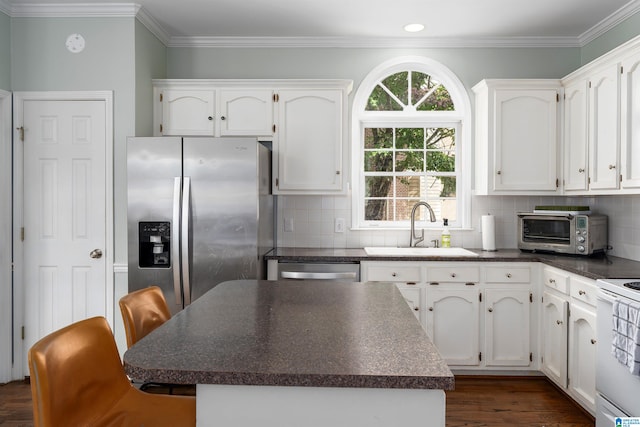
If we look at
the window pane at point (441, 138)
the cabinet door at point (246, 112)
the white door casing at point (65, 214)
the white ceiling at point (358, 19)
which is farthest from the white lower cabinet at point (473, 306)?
the white door casing at point (65, 214)

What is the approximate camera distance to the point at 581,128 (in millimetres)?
3357

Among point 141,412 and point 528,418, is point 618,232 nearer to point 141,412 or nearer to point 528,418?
point 528,418

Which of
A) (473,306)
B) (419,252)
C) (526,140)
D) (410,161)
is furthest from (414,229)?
(526,140)

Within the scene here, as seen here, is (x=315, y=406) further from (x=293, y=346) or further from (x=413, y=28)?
(x=413, y=28)

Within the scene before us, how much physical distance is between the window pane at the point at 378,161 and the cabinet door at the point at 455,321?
121 centimetres

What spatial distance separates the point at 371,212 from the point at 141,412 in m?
2.88

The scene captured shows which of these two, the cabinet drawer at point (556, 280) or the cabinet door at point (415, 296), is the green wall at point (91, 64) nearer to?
the cabinet door at point (415, 296)

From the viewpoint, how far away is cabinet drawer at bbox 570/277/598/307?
267 cm

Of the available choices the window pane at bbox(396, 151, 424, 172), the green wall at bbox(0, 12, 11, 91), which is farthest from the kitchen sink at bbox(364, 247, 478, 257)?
the green wall at bbox(0, 12, 11, 91)

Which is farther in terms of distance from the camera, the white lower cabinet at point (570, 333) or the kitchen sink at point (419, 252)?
the kitchen sink at point (419, 252)

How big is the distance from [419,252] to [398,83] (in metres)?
1.49

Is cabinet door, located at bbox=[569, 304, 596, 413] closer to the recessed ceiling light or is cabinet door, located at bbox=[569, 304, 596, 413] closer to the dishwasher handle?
the dishwasher handle

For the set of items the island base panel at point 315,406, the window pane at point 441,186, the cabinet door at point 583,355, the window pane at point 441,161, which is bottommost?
the cabinet door at point 583,355

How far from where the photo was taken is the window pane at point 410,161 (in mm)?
4145
